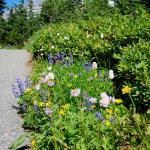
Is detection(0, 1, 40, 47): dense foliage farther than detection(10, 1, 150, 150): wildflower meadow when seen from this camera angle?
Yes

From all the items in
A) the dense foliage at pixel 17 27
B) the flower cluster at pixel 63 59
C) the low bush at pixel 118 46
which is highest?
the low bush at pixel 118 46

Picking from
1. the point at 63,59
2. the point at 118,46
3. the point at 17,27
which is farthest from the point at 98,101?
the point at 17,27

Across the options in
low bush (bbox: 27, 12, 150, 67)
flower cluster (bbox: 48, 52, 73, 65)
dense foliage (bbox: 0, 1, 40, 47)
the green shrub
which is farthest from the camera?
dense foliage (bbox: 0, 1, 40, 47)

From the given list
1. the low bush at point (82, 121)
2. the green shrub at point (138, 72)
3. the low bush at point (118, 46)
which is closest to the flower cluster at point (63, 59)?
the low bush at point (118, 46)

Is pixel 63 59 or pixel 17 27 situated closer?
pixel 63 59

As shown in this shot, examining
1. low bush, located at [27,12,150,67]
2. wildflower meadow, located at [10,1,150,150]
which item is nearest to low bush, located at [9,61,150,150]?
wildflower meadow, located at [10,1,150,150]

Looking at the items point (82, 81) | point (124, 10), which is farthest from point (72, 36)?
point (124, 10)

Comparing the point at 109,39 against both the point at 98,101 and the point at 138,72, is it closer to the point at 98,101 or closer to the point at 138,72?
the point at 98,101

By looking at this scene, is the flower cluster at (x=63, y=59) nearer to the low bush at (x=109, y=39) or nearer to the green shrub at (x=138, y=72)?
the low bush at (x=109, y=39)

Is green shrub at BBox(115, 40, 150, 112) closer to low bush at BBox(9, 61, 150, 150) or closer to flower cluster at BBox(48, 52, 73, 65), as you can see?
low bush at BBox(9, 61, 150, 150)

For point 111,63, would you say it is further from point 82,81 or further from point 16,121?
point 16,121

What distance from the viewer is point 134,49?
19.7 feet

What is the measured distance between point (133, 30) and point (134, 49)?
1.77 meters

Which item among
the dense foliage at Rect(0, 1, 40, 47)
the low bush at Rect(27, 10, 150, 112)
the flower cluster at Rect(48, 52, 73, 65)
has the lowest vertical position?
the dense foliage at Rect(0, 1, 40, 47)
